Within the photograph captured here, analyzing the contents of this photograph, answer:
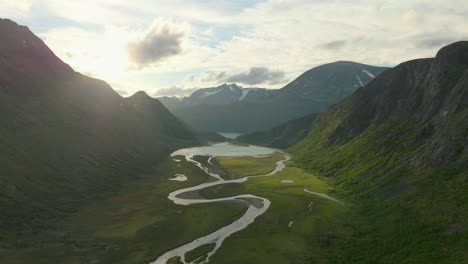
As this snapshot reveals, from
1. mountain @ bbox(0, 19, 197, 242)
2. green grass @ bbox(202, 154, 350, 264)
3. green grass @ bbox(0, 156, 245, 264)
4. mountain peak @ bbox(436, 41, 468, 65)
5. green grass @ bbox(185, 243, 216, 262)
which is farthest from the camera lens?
mountain peak @ bbox(436, 41, 468, 65)

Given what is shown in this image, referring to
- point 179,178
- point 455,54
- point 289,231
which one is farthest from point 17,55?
point 455,54

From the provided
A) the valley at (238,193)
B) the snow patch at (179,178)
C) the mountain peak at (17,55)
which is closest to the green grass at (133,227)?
the valley at (238,193)

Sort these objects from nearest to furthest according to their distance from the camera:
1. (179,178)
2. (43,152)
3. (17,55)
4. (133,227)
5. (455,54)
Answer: (133,227), (43,152), (455,54), (179,178), (17,55)

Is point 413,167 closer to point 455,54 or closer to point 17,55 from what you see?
point 455,54

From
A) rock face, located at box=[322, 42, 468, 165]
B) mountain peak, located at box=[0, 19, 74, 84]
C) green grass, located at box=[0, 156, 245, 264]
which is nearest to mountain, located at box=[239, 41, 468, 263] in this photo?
rock face, located at box=[322, 42, 468, 165]

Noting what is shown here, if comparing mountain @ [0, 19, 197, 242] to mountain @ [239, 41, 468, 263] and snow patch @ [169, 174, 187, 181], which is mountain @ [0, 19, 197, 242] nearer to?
snow patch @ [169, 174, 187, 181]
